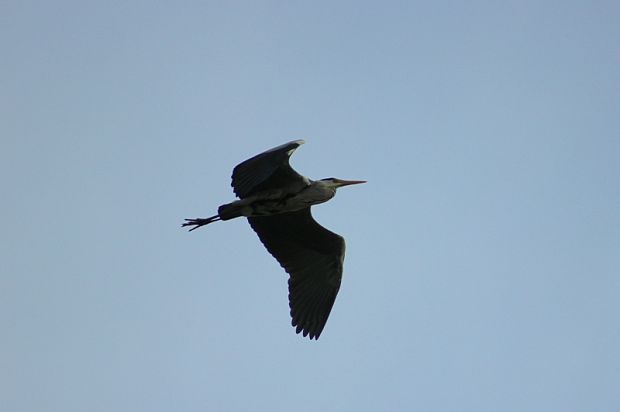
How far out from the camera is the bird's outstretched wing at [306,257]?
12359 mm

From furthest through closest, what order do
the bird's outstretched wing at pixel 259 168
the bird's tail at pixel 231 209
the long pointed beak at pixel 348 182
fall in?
the long pointed beak at pixel 348 182 < the bird's tail at pixel 231 209 < the bird's outstretched wing at pixel 259 168

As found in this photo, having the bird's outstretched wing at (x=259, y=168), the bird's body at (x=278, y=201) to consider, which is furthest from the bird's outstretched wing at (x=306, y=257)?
the bird's outstretched wing at (x=259, y=168)

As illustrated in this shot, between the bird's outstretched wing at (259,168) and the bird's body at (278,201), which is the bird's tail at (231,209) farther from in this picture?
the bird's outstretched wing at (259,168)

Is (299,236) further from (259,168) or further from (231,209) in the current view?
(259,168)

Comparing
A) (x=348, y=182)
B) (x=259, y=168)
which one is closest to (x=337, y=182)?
(x=348, y=182)

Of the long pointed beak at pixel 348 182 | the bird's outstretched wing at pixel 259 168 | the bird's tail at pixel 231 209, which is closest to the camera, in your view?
the bird's outstretched wing at pixel 259 168

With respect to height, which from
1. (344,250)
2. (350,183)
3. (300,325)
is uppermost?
(350,183)

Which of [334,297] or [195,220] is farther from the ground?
[195,220]

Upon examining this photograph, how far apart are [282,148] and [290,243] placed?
7.34 ft

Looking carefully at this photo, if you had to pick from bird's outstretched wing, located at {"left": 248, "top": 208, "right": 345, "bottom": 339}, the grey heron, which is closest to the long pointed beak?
the grey heron

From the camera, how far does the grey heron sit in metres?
11.7

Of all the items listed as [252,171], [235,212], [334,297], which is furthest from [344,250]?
[252,171]

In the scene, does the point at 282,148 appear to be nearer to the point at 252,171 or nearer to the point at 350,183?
the point at 252,171

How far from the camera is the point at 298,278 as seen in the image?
12.5 m
